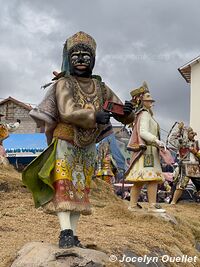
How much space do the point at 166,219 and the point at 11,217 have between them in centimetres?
168

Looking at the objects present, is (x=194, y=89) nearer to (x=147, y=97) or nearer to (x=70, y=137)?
(x=147, y=97)

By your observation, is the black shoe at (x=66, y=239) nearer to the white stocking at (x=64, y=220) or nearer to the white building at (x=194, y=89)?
the white stocking at (x=64, y=220)

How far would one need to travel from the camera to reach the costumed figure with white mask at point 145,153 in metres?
5.88

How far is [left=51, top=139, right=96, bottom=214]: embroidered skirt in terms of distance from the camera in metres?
3.40

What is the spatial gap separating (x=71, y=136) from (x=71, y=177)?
292 mm

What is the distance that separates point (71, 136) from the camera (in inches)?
139

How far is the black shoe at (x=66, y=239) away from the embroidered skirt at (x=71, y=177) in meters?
0.15

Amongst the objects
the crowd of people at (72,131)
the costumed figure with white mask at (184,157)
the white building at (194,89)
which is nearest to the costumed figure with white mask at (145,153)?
the crowd of people at (72,131)

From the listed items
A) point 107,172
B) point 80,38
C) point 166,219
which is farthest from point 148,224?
point 107,172

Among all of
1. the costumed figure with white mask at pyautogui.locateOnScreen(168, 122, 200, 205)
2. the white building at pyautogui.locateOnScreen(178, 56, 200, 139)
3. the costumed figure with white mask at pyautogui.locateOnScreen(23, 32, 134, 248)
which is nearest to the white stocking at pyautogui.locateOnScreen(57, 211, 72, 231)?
the costumed figure with white mask at pyautogui.locateOnScreen(23, 32, 134, 248)

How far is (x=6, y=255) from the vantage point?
3.42 metres

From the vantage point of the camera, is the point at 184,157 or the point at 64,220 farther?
the point at 184,157

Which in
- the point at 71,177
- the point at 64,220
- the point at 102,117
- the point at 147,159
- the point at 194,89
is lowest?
the point at 64,220

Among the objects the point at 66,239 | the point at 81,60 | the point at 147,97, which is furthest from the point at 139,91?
the point at 66,239
